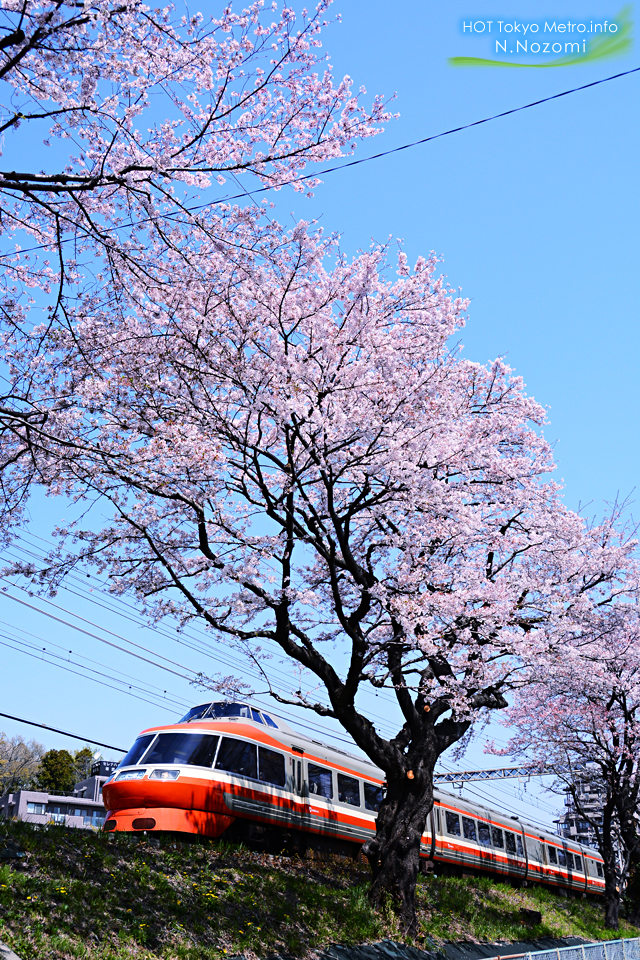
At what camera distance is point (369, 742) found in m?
11.7

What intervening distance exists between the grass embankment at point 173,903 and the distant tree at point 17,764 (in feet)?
152

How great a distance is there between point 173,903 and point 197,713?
19.6 feet

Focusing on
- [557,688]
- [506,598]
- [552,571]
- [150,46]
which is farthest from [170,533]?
[557,688]

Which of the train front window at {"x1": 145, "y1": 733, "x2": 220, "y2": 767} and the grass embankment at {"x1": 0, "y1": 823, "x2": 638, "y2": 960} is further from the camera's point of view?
the train front window at {"x1": 145, "y1": 733, "x2": 220, "y2": 767}

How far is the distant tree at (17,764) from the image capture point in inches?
2077

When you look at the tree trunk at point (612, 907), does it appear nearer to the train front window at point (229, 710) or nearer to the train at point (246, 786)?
the train at point (246, 786)

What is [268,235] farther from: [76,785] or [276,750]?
[76,785]

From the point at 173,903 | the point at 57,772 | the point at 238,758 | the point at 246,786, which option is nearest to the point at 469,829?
the point at 246,786

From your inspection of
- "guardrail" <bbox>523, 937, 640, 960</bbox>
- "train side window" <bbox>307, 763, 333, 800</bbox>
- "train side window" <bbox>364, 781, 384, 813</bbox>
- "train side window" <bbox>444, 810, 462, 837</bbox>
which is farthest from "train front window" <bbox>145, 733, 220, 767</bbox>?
"train side window" <bbox>444, 810, 462, 837</bbox>

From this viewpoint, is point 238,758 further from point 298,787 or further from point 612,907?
point 612,907

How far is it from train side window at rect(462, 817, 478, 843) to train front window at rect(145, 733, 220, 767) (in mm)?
13600

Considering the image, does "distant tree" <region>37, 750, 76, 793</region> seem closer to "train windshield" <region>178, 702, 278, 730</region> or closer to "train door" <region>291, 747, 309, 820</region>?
"train windshield" <region>178, 702, 278, 730</region>

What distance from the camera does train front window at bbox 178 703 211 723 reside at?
14.3 metres

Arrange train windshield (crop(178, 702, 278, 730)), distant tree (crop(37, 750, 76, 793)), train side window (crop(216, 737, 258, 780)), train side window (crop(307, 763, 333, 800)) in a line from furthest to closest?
distant tree (crop(37, 750, 76, 793)) → train side window (crop(307, 763, 333, 800)) → train windshield (crop(178, 702, 278, 730)) → train side window (crop(216, 737, 258, 780))
